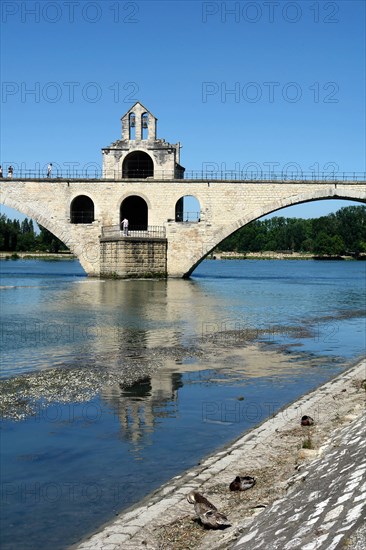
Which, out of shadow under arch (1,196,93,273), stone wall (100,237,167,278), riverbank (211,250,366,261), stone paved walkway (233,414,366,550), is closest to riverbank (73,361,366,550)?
stone paved walkway (233,414,366,550)

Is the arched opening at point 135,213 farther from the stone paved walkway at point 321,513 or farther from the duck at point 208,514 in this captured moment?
the stone paved walkway at point 321,513

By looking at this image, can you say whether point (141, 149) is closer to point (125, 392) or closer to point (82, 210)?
point (82, 210)

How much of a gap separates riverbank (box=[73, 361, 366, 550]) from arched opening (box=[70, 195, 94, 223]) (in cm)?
3859

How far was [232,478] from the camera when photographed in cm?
604

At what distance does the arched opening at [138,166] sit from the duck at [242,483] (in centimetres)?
4107

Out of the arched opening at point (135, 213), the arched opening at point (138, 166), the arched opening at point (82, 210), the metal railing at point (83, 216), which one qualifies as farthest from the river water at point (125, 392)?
the arched opening at point (135, 213)

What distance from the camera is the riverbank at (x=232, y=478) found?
480 cm

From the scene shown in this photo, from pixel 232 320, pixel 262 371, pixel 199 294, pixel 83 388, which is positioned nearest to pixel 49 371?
pixel 83 388

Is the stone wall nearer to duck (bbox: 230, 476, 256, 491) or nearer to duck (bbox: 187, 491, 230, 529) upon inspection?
duck (bbox: 230, 476, 256, 491)

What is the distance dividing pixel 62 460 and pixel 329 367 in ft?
22.6

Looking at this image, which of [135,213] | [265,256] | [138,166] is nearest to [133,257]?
[135,213]

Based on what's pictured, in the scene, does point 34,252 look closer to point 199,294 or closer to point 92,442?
point 199,294

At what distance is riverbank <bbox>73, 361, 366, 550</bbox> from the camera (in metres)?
4.80

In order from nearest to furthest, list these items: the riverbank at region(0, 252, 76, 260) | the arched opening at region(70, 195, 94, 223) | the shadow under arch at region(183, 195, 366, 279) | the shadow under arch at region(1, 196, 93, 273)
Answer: the shadow under arch at region(183, 195, 366, 279) < the shadow under arch at region(1, 196, 93, 273) < the arched opening at region(70, 195, 94, 223) < the riverbank at region(0, 252, 76, 260)
